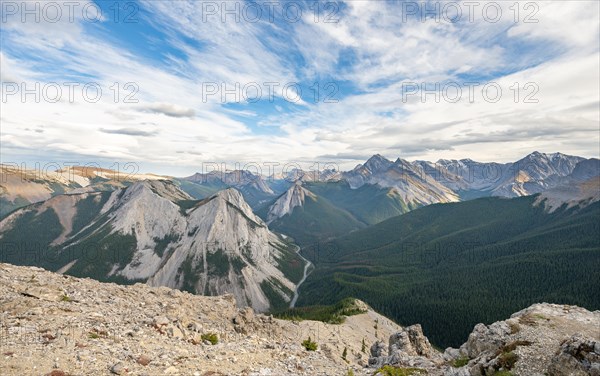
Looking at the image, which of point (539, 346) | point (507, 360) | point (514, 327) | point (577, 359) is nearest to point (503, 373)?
point (507, 360)

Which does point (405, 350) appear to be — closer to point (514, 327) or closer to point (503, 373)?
point (514, 327)

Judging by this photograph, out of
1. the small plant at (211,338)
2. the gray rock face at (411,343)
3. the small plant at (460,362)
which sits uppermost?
the small plant at (211,338)

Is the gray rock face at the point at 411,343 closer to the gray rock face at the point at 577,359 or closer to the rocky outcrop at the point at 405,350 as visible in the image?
the rocky outcrop at the point at 405,350

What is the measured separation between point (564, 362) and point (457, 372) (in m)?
10.2

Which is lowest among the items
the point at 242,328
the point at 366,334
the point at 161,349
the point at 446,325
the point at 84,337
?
the point at 446,325

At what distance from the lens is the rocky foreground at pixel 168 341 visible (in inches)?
1047

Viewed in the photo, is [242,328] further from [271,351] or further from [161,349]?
[161,349]

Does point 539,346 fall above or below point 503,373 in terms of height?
below

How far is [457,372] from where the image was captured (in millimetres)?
36375

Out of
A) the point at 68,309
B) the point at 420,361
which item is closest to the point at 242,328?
the point at 68,309

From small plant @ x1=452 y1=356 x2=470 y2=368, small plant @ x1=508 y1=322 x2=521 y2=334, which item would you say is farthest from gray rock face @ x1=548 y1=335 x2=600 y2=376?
small plant @ x1=508 y1=322 x2=521 y2=334

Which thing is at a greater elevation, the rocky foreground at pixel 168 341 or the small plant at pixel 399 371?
the rocky foreground at pixel 168 341

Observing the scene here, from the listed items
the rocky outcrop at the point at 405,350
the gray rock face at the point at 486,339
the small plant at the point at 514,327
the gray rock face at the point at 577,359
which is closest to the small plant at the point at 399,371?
the rocky outcrop at the point at 405,350

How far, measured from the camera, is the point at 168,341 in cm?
3366
